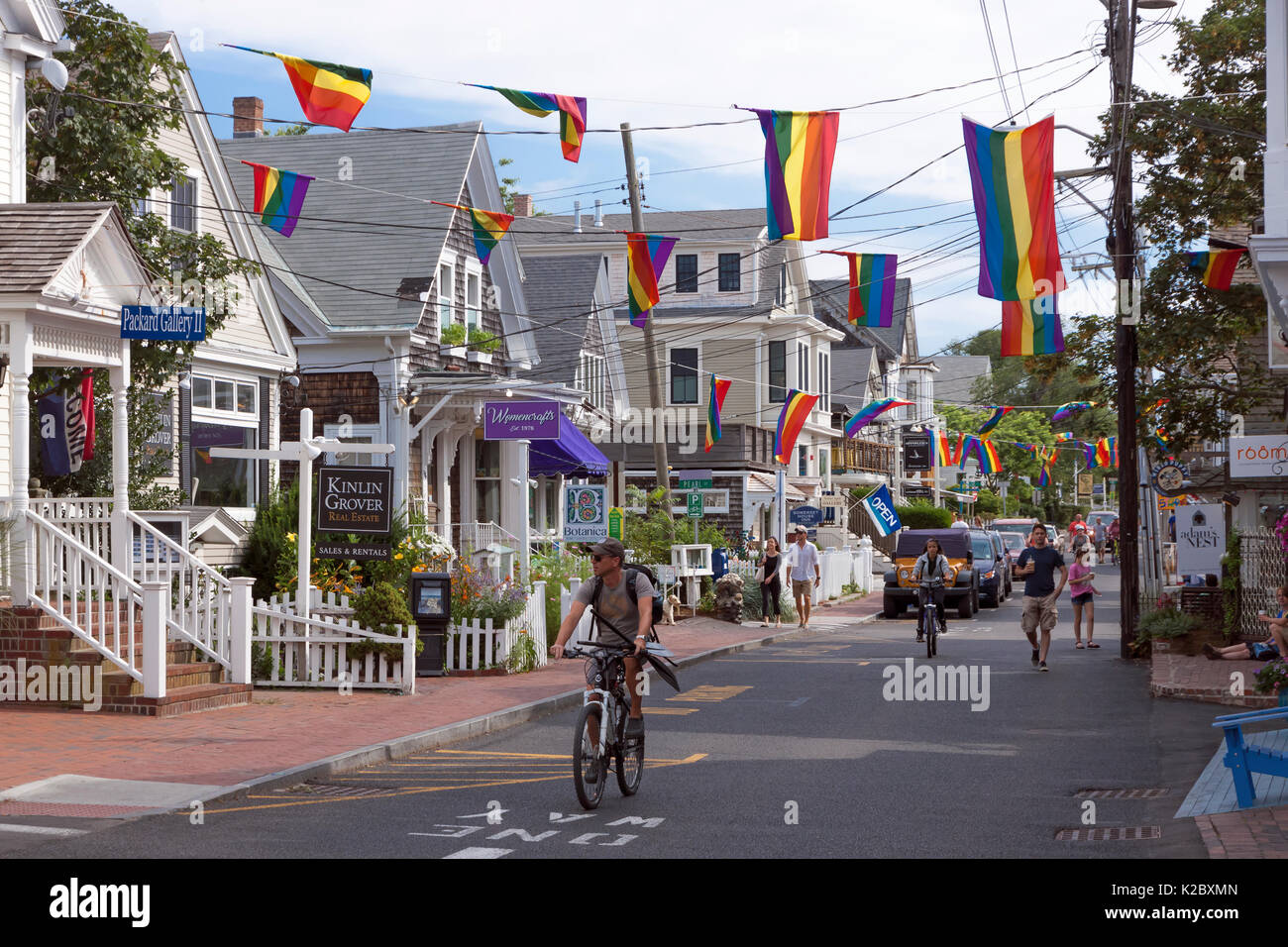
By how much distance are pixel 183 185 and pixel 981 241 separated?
1164 centimetres

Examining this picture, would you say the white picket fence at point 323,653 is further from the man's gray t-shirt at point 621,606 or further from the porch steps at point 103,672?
the man's gray t-shirt at point 621,606

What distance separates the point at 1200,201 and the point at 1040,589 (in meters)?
6.44

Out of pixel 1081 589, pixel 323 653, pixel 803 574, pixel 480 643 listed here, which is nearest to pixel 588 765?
pixel 323 653

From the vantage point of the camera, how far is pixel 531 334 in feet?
102

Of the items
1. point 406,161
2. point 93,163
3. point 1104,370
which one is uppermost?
point 406,161

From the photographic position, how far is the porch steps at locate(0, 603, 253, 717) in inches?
524

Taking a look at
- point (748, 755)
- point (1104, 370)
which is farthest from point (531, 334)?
point (748, 755)

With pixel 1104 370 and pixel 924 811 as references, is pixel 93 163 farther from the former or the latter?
pixel 1104 370

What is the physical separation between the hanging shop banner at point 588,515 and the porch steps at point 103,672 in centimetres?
987

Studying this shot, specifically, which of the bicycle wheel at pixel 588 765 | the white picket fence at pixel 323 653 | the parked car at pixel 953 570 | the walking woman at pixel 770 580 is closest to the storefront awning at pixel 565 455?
the walking woman at pixel 770 580

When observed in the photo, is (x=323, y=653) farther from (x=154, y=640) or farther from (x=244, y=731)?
(x=244, y=731)

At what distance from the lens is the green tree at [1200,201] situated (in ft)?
65.5

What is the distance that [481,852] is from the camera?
785cm

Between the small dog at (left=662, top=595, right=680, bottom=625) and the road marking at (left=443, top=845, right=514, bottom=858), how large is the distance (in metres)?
18.4
